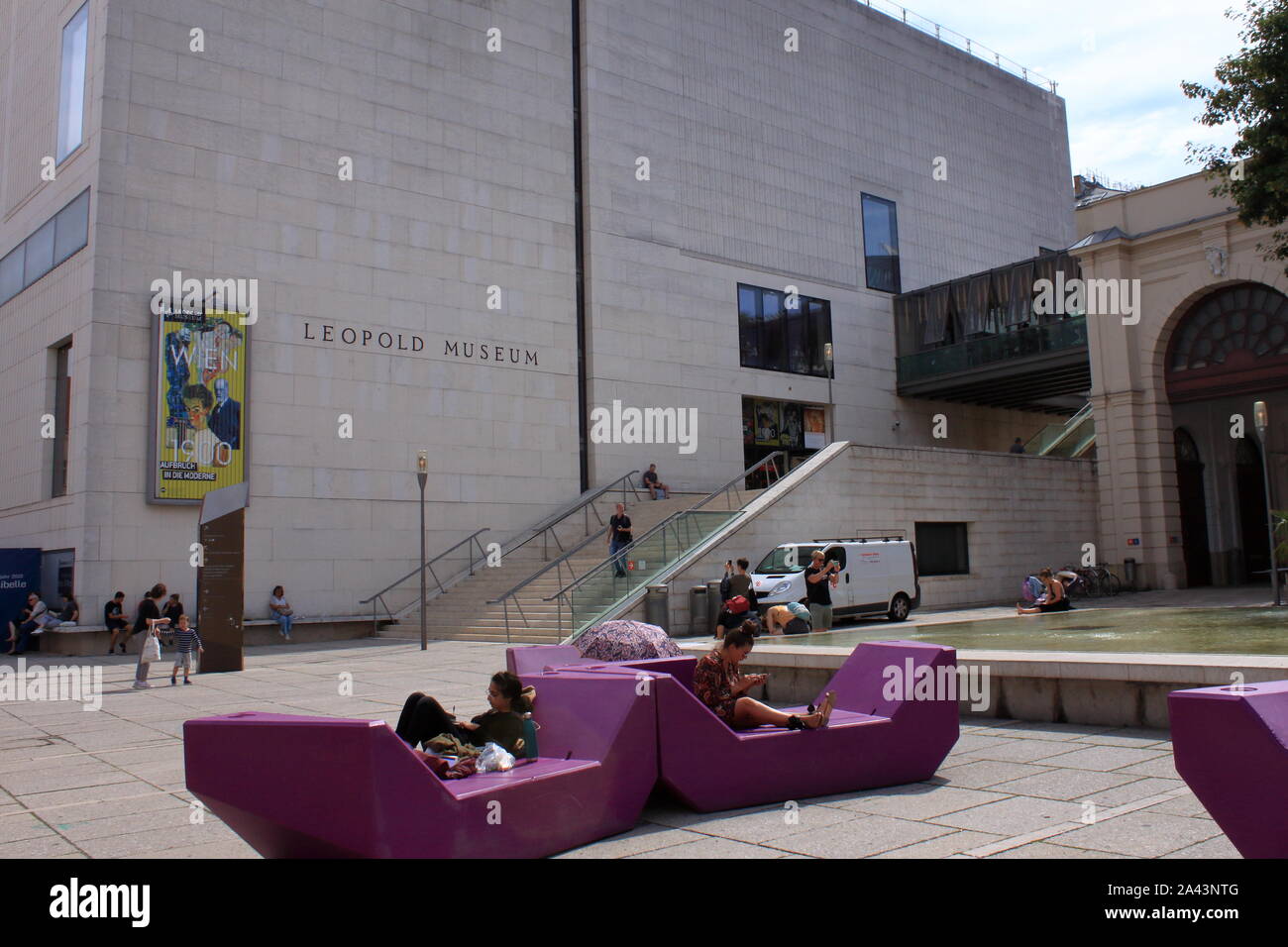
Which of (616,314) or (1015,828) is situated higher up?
(616,314)

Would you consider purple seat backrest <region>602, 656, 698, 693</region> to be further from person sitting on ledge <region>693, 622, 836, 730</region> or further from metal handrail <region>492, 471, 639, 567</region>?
metal handrail <region>492, 471, 639, 567</region>

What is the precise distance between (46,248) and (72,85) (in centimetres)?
405

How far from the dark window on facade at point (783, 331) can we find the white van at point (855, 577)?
12577 mm

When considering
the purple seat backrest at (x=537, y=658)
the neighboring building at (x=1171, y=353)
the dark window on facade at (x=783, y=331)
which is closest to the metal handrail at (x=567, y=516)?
the dark window on facade at (x=783, y=331)

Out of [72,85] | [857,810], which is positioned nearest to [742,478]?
[72,85]

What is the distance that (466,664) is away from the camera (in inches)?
706

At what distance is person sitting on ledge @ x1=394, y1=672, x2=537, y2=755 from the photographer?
254 inches

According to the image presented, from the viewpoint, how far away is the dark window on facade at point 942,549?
29.2m

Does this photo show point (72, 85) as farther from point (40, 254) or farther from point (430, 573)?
point (430, 573)

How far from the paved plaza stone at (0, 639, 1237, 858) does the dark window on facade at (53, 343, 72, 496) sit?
15391 mm

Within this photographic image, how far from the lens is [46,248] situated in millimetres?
26516
